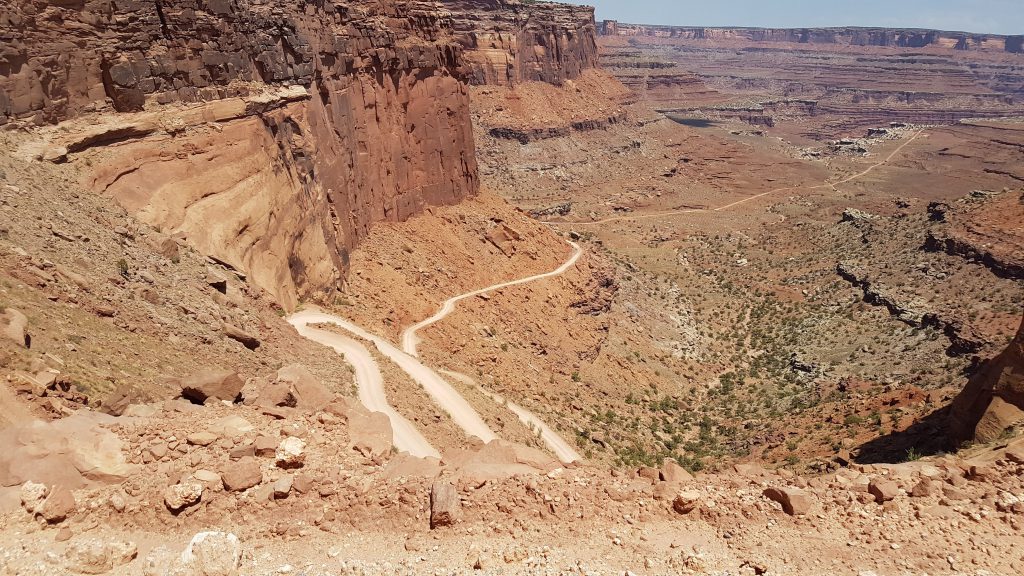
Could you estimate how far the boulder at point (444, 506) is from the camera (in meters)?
11.4

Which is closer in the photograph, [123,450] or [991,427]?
[123,450]

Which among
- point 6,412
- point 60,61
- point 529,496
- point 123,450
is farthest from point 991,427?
point 60,61

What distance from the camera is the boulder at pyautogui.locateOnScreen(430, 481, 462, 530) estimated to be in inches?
447

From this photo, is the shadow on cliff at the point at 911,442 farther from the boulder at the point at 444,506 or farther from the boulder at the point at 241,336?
the boulder at the point at 241,336

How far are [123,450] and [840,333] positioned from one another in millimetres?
45435

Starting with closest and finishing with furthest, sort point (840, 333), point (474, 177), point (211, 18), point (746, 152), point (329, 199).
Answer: point (211, 18), point (329, 199), point (840, 333), point (474, 177), point (746, 152)

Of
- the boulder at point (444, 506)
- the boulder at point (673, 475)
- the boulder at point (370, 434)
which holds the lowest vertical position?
the boulder at point (673, 475)

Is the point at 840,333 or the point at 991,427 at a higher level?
the point at 991,427

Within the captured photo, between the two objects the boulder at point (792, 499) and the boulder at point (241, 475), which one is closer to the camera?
the boulder at point (241, 475)

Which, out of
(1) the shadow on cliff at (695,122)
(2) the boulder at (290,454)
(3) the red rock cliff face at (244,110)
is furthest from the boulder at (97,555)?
(1) the shadow on cliff at (695,122)

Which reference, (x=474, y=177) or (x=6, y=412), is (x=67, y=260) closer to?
(x=6, y=412)

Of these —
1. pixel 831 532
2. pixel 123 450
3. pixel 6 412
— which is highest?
pixel 6 412

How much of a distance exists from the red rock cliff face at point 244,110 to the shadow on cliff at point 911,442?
77.1ft

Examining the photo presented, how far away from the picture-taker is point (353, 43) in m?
40.5
